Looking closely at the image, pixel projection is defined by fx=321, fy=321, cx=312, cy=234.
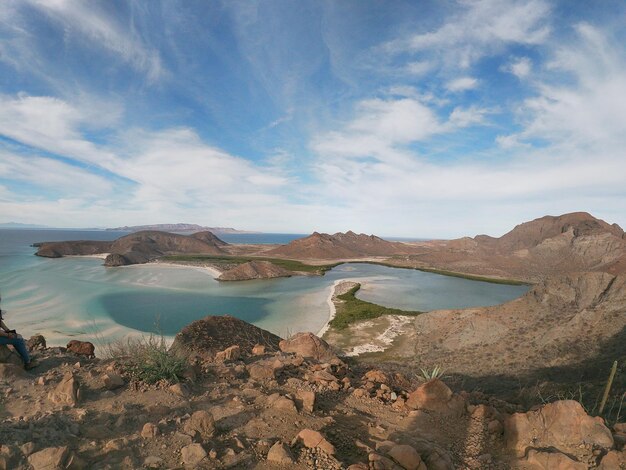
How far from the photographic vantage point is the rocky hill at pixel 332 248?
9425cm

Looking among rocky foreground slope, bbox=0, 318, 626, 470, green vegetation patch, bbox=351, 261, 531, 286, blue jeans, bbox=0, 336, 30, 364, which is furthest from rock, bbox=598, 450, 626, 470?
green vegetation patch, bbox=351, 261, 531, 286

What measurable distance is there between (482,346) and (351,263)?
221 feet

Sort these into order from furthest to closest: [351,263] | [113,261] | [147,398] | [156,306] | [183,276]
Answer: [351,263]
[113,261]
[183,276]
[156,306]
[147,398]

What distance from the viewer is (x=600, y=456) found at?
4.01 m

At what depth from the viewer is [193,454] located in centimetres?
339

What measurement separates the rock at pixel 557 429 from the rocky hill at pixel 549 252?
64.1m

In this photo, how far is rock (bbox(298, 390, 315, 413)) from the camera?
4719 mm

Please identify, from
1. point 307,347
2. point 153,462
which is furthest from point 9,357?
point 307,347

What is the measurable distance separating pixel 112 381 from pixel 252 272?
2045 inches

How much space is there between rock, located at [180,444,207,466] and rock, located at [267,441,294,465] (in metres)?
0.70

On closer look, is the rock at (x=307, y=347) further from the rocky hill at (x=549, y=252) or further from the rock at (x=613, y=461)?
the rocky hill at (x=549, y=252)

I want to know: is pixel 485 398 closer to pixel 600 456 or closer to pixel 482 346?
pixel 600 456

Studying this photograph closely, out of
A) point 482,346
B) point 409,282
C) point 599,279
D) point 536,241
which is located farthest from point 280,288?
point 536,241

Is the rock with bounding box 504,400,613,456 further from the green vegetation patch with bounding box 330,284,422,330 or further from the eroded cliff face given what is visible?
the green vegetation patch with bounding box 330,284,422,330
